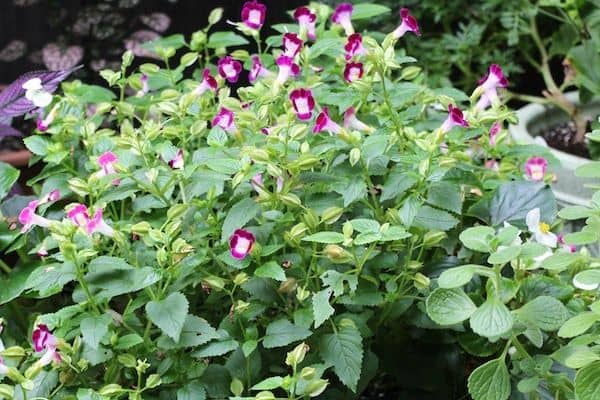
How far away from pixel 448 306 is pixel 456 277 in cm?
4

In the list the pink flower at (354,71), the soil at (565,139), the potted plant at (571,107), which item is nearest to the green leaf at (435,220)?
the pink flower at (354,71)

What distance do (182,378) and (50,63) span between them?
150cm

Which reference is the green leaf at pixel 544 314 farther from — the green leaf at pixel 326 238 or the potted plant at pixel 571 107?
the potted plant at pixel 571 107

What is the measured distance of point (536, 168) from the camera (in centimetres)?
124

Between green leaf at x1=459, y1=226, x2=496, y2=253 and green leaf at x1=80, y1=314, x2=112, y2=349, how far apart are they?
1.08 ft

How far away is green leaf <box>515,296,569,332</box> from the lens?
0.87 m

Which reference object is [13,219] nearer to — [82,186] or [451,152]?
[82,186]

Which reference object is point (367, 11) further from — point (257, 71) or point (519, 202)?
point (519, 202)

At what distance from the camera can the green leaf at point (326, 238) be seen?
2.98 feet

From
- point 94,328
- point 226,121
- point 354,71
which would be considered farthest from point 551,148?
point 94,328

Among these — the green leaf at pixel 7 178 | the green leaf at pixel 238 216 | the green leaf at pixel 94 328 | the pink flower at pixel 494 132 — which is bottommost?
the green leaf at pixel 7 178

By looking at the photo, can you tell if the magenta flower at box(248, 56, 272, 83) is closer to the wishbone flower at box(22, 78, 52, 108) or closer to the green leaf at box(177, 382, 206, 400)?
the wishbone flower at box(22, 78, 52, 108)

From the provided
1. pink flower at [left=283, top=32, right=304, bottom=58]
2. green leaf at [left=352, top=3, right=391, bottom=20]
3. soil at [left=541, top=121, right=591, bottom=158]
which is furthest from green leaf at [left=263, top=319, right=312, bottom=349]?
soil at [left=541, top=121, right=591, bottom=158]

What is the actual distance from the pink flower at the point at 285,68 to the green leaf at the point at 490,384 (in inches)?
16.2
